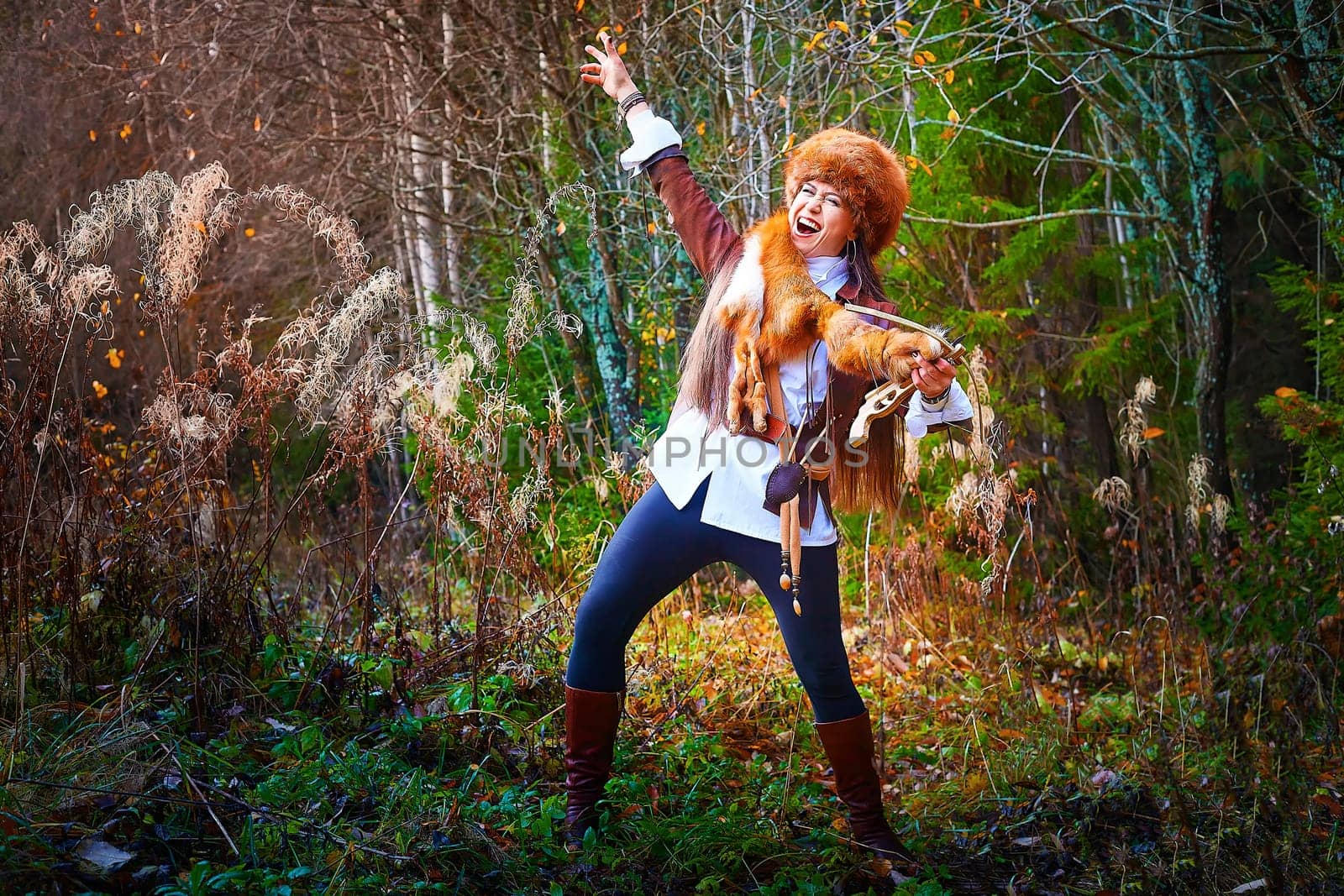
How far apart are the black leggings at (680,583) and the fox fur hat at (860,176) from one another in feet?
2.76

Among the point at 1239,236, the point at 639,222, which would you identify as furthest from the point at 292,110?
the point at 1239,236

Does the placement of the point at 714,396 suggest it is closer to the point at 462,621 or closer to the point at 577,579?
the point at 577,579

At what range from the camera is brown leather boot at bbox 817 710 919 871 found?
108 inches

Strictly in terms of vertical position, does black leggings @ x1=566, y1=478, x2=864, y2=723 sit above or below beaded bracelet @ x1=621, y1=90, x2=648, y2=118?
below

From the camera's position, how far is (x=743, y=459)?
2.64 meters

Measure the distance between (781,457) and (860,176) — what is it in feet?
2.54

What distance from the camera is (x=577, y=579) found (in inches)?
173

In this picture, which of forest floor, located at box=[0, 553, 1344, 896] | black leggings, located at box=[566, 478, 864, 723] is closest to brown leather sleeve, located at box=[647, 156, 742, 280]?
black leggings, located at box=[566, 478, 864, 723]

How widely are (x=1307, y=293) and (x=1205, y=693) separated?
1.81 meters

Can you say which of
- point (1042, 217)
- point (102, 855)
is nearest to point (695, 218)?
point (102, 855)

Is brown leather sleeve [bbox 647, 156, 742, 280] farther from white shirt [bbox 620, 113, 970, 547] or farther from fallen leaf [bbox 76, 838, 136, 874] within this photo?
fallen leaf [bbox 76, 838, 136, 874]

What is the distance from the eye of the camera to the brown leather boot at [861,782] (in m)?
2.74

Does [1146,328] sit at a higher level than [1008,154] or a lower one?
lower

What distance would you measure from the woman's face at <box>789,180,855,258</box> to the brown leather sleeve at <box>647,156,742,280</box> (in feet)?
0.60
